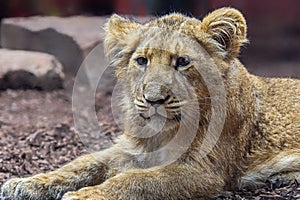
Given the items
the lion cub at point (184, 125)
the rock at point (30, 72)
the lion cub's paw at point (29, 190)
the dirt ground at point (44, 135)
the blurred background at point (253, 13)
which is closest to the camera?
the lion cub at point (184, 125)

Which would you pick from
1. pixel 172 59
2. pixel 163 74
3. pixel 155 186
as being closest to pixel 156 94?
pixel 163 74

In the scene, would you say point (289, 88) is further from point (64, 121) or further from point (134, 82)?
point (64, 121)

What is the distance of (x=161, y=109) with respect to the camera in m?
5.74

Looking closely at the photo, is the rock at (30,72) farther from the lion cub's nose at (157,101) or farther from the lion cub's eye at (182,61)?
the lion cub's nose at (157,101)

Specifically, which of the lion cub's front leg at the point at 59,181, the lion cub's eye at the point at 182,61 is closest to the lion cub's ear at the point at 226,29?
the lion cub's eye at the point at 182,61

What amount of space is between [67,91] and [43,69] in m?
0.47

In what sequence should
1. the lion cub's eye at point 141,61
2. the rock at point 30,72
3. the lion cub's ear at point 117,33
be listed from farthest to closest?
the rock at point 30,72 < the lion cub's ear at point 117,33 < the lion cub's eye at point 141,61

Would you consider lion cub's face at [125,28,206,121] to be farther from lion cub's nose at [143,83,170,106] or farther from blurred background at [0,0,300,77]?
blurred background at [0,0,300,77]

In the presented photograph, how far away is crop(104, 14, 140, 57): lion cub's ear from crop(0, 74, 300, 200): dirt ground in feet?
4.79

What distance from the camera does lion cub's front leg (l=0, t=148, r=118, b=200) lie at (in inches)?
248

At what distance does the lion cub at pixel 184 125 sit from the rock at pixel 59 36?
4699 millimetres

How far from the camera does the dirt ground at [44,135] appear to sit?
23.7ft

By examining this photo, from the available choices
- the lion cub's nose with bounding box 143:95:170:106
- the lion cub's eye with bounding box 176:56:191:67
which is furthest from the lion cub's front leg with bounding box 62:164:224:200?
the lion cub's eye with bounding box 176:56:191:67

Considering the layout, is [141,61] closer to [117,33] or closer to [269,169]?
[117,33]
